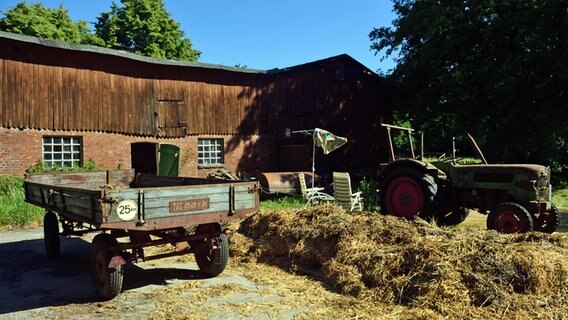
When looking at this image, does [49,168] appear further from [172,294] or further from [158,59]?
[172,294]

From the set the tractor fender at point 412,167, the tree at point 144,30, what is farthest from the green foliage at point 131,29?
the tractor fender at point 412,167

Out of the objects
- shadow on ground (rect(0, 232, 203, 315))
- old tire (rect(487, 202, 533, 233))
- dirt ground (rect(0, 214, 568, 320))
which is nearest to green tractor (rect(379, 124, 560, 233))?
old tire (rect(487, 202, 533, 233))

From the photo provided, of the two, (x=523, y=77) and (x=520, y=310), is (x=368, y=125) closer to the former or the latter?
(x=523, y=77)

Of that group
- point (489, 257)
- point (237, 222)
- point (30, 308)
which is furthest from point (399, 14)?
point (30, 308)

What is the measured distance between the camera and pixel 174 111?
61.0 ft

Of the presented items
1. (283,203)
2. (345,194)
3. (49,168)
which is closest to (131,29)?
(49,168)

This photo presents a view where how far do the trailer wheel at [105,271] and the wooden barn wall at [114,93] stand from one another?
1118 centimetres

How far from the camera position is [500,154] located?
19.5 metres

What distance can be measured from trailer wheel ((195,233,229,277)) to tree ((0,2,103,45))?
104 feet

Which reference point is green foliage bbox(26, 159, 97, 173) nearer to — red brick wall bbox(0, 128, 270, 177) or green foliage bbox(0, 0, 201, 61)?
red brick wall bbox(0, 128, 270, 177)

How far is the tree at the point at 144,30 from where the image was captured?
3900 centimetres

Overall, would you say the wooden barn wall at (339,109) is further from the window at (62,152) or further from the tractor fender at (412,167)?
the tractor fender at (412,167)

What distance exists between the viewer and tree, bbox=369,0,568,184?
17500 mm

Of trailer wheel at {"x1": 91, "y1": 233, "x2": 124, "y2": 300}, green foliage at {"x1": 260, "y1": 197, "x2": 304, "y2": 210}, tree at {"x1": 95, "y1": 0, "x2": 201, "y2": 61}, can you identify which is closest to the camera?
trailer wheel at {"x1": 91, "y1": 233, "x2": 124, "y2": 300}
